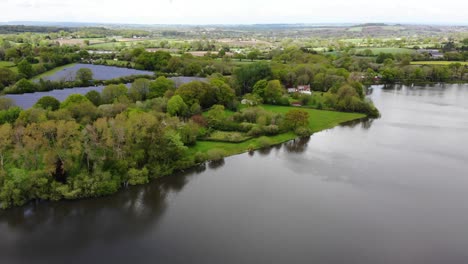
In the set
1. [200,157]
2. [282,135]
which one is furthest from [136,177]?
[282,135]

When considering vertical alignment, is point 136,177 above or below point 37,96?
below

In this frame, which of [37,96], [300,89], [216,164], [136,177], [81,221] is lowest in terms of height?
[81,221]

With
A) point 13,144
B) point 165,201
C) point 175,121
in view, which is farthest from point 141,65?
point 165,201

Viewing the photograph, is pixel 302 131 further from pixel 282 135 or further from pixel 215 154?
pixel 215 154

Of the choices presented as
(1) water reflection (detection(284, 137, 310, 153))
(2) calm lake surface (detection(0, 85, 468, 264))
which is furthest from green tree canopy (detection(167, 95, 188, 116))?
(1) water reflection (detection(284, 137, 310, 153))

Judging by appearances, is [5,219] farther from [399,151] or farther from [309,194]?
[399,151]

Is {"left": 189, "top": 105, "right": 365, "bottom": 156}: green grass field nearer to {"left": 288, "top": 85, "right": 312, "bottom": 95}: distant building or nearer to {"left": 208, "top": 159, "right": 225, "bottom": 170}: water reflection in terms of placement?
{"left": 208, "top": 159, "right": 225, "bottom": 170}: water reflection
